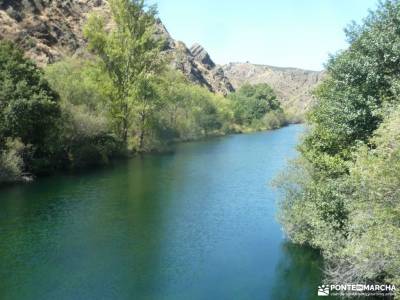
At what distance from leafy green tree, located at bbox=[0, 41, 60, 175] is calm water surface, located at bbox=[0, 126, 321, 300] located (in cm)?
470

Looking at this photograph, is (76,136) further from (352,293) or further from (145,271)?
(352,293)

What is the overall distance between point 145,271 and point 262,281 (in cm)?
520

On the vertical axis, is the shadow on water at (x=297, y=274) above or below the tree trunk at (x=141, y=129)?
below

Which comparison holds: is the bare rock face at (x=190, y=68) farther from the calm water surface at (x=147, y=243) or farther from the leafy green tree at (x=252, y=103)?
the calm water surface at (x=147, y=243)

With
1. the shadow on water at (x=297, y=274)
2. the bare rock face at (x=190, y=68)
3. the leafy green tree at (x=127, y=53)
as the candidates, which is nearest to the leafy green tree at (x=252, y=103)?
the bare rock face at (x=190, y=68)

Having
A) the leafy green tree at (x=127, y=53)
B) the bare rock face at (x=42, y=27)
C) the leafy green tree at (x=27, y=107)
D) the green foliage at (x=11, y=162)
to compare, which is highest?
the bare rock face at (x=42, y=27)

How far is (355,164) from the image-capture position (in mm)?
14445

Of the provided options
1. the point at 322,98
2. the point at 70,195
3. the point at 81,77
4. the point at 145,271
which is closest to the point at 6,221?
the point at 70,195

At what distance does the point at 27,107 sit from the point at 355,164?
1285 inches

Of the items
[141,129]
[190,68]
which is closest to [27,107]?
[141,129]

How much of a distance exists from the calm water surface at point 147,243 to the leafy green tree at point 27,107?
4.70m

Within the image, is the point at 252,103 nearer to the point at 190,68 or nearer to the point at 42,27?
the point at 190,68

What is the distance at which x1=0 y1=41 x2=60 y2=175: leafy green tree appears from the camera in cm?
3872

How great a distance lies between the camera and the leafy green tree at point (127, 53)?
57000 mm
